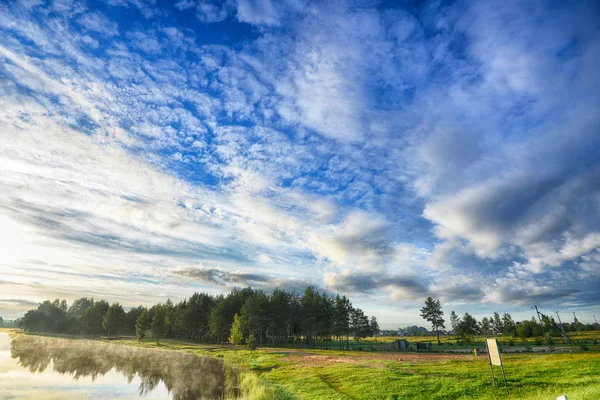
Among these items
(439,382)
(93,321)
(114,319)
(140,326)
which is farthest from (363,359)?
(93,321)

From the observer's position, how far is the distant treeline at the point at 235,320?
284 ft

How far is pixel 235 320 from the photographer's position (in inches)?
3100

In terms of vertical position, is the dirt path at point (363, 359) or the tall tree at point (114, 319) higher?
the tall tree at point (114, 319)

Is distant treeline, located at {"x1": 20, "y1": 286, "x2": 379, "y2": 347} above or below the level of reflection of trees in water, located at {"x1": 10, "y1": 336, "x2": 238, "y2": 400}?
above

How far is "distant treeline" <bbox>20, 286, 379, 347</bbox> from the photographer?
86625 millimetres

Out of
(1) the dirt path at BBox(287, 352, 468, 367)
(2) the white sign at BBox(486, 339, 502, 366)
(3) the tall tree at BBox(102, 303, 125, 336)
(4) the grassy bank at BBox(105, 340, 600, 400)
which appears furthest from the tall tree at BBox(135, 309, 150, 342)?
(2) the white sign at BBox(486, 339, 502, 366)

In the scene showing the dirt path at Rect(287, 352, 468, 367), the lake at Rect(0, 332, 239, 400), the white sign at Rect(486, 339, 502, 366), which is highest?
the white sign at Rect(486, 339, 502, 366)

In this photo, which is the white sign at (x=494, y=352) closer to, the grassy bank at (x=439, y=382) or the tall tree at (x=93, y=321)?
the grassy bank at (x=439, y=382)

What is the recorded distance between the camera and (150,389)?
3253cm

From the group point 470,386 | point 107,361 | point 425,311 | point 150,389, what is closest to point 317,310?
point 425,311

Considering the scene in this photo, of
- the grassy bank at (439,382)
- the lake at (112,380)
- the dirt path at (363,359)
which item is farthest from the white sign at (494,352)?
the lake at (112,380)

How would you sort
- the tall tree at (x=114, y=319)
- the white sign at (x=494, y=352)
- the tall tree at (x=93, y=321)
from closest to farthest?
the white sign at (x=494, y=352) < the tall tree at (x=114, y=319) < the tall tree at (x=93, y=321)

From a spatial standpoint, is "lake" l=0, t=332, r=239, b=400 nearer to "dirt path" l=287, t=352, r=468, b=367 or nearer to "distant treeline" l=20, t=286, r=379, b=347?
"dirt path" l=287, t=352, r=468, b=367

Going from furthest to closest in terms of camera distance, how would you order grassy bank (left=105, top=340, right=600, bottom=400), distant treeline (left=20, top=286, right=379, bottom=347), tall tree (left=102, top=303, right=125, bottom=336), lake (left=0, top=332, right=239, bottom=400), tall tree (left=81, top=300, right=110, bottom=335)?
1. tall tree (left=81, top=300, right=110, bottom=335)
2. tall tree (left=102, top=303, right=125, bottom=336)
3. distant treeline (left=20, top=286, right=379, bottom=347)
4. lake (left=0, top=332, right=239, bottom=400)
5. grassy bank (left=105, top=340, right=600, bottom=400)
